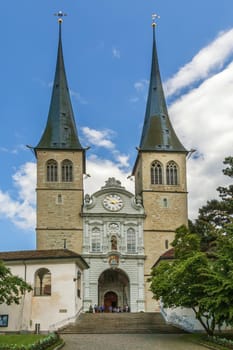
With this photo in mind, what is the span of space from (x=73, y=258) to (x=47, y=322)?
158 inches

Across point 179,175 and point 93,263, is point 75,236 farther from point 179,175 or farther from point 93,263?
point 179,175

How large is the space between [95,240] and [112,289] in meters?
5.71

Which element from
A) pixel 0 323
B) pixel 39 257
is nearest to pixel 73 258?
pixel 39 257

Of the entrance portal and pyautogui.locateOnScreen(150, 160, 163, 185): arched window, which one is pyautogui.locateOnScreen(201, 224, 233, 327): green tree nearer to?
the entrance portal

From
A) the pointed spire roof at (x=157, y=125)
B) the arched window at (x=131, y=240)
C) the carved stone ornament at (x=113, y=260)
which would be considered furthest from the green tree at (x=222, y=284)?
the pointed spire roof at (x=157, y=125)

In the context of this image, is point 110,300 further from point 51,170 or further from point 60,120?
point 60,120

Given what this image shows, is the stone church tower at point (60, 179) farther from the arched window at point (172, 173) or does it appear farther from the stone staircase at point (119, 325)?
the stone staircase at point (119, 325)

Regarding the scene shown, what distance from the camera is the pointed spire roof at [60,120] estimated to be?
61.2 metres

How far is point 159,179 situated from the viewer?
198 feet

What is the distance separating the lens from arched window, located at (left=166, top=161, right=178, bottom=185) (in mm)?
60500

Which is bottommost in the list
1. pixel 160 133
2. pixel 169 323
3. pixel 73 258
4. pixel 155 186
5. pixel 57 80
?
pixel 169 323

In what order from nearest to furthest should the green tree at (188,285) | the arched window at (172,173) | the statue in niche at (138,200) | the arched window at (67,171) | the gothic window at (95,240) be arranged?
the green tree at (188,285) → the gothic window at (95,240) → the statue in niche at (138,200) → the arched window at (67,171) → the arched window at (172,173)

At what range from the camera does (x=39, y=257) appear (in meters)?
35.6

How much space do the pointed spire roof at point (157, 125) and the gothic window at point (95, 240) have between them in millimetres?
9971
